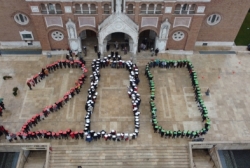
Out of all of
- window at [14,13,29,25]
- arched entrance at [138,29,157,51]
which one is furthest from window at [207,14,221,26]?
window at [14,13,29,25]

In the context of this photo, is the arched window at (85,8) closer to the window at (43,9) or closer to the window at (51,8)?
the window at (51,8)

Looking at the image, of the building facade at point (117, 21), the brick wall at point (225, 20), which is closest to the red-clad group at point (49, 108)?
the building facade at point (117, 21)

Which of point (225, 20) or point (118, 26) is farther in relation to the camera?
point (225, 20)

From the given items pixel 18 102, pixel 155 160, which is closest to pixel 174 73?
pixel 155 160

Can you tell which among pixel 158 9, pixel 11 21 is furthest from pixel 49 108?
pixel 158 9

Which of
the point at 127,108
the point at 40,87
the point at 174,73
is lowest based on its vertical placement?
the point at 127,108

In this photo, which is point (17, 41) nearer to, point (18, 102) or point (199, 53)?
point (18, 102)

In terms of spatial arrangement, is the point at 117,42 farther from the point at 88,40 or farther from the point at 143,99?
the point at 143,99
